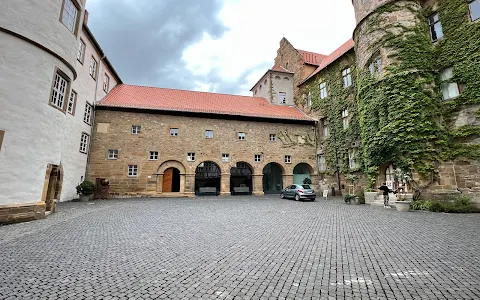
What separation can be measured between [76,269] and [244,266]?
3.05 metres

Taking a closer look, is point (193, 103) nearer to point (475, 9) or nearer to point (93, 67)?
point (93, 67)

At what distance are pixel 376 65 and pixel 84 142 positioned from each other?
893 inches

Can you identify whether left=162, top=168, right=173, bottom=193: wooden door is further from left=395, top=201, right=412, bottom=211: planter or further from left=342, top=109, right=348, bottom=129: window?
left=395, top=201, right=412, bottom=211: planter

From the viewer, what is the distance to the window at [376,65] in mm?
15447

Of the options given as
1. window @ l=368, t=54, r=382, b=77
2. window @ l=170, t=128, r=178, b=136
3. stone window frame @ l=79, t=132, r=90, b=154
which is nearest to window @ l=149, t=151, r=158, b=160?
window @ l=170, t=128, r=178, b=136

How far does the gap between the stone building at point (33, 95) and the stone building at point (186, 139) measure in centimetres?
907

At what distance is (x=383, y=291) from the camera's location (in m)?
3.26

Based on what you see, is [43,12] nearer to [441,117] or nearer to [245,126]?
[245,126]

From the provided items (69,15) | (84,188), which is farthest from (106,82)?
(69,15)

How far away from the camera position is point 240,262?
4.47 metres

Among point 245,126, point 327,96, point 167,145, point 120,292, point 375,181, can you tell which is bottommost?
point 120,292

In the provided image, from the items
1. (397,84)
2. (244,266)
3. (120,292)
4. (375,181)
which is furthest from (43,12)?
(375,181)

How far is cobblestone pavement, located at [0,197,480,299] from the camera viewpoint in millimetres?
3284

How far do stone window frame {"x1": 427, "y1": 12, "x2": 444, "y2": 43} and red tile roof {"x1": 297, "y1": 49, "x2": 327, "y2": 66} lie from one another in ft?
43.6
